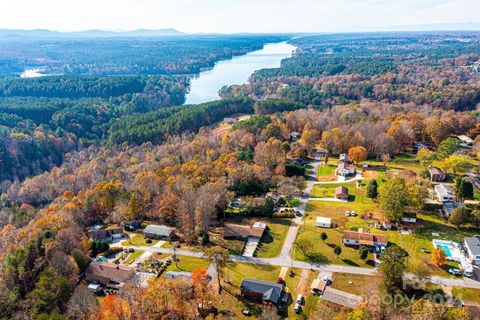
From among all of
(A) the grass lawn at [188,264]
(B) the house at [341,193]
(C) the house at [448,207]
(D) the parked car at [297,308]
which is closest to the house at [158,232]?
(A) the grass lawn at [188,264]

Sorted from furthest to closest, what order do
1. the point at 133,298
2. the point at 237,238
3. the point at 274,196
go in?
the point at 274,196 → the point at 237,238 → the point at 133,298

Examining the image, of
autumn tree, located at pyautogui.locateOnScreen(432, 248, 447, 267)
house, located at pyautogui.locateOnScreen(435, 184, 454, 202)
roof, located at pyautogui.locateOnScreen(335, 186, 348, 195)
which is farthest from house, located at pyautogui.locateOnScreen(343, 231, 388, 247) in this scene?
house, located at pyautogui.locateOnScreen(435, 184, 454, 202)

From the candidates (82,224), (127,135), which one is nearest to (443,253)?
(82,224)

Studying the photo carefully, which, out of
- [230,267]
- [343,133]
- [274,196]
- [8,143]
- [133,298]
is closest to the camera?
[133,298]

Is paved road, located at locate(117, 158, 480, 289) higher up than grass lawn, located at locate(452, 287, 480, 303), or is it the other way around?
grass lawn, located at locate(452, 287, 480, 303)

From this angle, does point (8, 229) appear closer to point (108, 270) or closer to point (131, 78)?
point (108, 270)

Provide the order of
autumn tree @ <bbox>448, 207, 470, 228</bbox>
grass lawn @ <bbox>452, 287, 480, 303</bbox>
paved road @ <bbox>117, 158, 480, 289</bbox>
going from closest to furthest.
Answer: grass lawn @ <bbox>452, 287, 480, 303</bbox> → paved road @ <bbox>117, 158, 480, 289</bbox> → autumn tree @ <bbox>448, 207, 470, 228</bbox>

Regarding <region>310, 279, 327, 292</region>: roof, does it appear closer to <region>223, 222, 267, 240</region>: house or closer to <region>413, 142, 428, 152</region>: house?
<region>223, 222, 267, 240</region>: house
